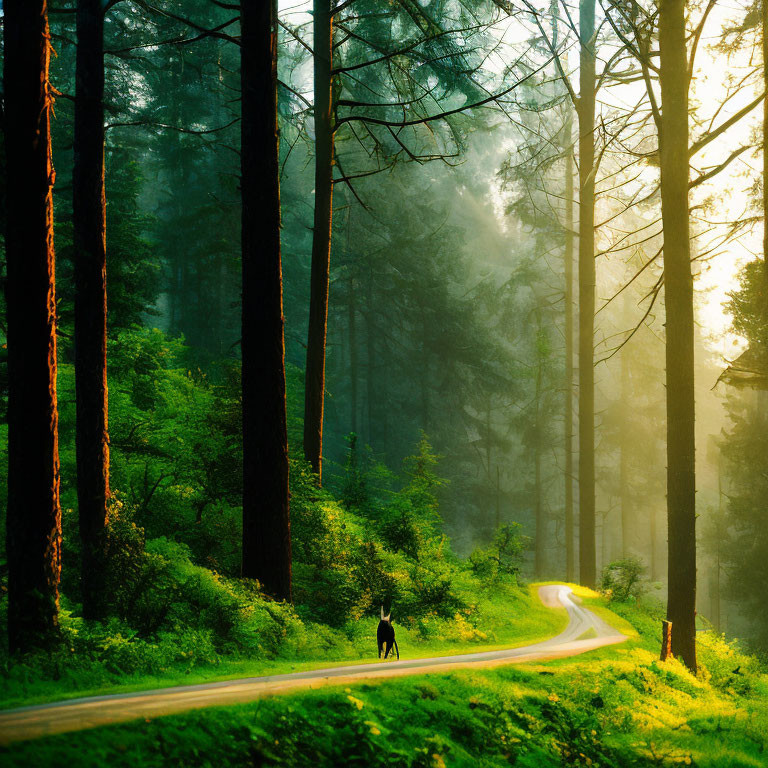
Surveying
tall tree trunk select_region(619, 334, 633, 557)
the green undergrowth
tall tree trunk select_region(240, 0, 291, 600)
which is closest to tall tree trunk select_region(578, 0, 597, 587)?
the green undergrowth

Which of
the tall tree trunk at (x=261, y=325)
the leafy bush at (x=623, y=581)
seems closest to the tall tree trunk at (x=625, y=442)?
the leafy bush at (x=623, y=581)

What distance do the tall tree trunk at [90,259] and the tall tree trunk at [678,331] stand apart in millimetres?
8700

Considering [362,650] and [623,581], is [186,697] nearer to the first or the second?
[362,650]

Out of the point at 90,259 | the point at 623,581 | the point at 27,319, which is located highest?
the point at 90,259

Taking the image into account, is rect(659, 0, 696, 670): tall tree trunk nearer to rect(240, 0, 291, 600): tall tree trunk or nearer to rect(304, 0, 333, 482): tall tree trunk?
rect(240, 0, 291, 600): tall tree trunk

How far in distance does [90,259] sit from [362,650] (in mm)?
6871

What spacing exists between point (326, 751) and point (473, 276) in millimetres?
49515

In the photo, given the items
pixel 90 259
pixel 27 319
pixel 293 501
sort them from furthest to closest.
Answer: pixel 293 501 < pixel 90 259 < pixel 27 319

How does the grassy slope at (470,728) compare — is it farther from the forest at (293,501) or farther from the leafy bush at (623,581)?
the leafy bush at (623,581)

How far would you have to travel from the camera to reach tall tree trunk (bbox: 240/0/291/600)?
30.7 feet

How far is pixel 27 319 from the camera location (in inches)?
247

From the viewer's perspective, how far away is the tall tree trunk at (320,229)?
555 inches

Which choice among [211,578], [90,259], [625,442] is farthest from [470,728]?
[625,442]

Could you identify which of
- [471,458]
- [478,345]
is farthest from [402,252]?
[471,458]
